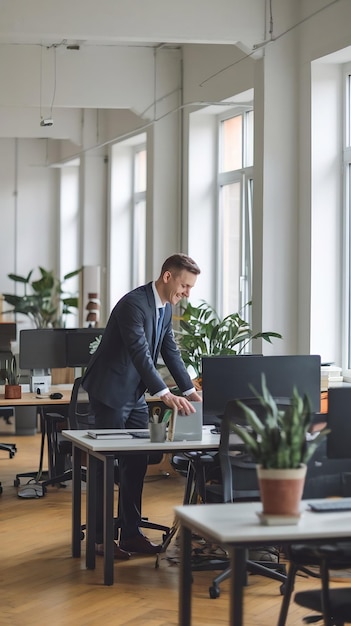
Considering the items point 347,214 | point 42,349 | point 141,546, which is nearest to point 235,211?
point 347,214

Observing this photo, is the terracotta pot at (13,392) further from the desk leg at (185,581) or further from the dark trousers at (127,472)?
the desk leg at (185,581)

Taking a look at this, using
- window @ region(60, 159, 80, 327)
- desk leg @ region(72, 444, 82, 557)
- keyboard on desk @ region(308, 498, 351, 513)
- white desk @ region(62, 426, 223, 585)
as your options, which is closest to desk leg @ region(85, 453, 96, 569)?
white desk @ region(62, 426, 223, 585)

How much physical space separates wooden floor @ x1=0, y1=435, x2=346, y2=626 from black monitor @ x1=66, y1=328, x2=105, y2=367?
1620 millimetres

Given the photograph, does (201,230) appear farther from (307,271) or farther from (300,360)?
(300,360)

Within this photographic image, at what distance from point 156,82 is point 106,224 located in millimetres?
3390

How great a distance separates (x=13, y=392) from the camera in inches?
299

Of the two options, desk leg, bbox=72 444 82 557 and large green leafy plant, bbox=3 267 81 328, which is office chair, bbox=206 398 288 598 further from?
large green leafy plant, bbox=3 267 81 328

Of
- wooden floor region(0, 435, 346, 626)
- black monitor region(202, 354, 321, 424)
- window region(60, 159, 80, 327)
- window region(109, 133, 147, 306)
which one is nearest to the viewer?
wooden floor region(0, 435, 346, 626)

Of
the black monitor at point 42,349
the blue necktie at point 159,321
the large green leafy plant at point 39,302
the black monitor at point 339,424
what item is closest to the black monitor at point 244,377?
the blue necktie at point 159,321

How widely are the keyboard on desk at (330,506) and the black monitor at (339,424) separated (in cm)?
44

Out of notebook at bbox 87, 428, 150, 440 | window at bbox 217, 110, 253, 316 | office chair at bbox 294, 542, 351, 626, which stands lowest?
office chair at bbox 294, 542, 351, 626

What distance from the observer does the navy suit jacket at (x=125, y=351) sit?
17.7 ft

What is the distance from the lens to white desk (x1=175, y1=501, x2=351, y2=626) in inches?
121

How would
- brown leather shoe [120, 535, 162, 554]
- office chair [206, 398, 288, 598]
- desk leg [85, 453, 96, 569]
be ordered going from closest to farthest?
office chair [206, 398, 288, 598] < desk leg [85, 453, 96, 569] < brown leather shoe [120, 535, 162, 554]
